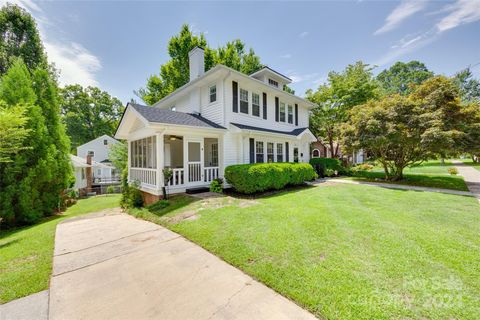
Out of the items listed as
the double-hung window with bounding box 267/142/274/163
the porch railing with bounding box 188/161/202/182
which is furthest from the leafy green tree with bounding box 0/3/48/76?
the double-hung window with bounding box 267/142/274/163

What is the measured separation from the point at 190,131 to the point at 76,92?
47.4 m

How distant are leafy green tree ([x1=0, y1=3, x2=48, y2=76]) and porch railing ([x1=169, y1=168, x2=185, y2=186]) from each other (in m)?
24.1

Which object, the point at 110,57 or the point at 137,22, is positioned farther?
the point at 110,57

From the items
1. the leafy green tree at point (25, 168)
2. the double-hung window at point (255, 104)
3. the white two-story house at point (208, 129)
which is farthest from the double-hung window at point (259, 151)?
the leafy green tree at point (25, 168)

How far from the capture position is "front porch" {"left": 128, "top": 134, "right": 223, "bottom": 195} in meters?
8.45

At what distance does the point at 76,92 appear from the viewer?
40.8 metres

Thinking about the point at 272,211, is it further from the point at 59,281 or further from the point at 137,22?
the point at 137,22

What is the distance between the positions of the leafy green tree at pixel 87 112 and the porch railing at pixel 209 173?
126 feet

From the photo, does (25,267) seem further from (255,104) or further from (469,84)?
(469,84)

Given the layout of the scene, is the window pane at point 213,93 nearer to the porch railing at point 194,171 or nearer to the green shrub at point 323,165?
the porch railing at point 194,171

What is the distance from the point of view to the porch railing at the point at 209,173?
9969 mm

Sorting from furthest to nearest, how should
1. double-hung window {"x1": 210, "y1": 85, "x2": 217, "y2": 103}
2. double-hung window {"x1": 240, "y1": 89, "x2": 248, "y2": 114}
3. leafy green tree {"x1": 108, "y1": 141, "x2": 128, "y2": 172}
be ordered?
1. leafy green tree {"x1": 108, "y1": 141, "x2": 128, "y2": 172}
2. double-hung window {"x1": 240, "y1": 89, "x2": 248, "y2": 114}
3. double-hung window {"x1": 210, "y1": 85, "x2": 217, "y2": 103}

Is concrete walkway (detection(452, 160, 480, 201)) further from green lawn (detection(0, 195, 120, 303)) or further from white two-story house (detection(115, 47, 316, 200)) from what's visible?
green lawn (detection(0, 195, 120, 303))

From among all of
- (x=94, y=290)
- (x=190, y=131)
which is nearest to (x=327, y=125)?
Result: (x=190, y=131)
